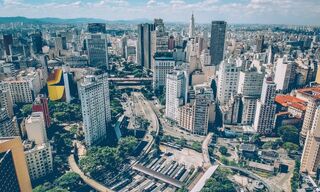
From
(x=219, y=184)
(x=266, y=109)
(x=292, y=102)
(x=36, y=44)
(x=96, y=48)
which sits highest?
(x=36, y=44)

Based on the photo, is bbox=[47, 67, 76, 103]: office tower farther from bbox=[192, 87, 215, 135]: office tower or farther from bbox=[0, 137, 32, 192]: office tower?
bbox=[0, 137, 32, 192]: office tower

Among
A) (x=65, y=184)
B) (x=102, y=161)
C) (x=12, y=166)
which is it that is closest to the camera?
(x=12, y=166)

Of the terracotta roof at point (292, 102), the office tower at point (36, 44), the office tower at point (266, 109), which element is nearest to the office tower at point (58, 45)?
the office tower at point (36, 44)

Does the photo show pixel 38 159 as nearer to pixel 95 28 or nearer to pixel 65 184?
pixel 65 184

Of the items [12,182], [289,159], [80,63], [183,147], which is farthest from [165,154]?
[80,63]

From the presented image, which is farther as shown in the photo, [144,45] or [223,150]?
[144,45]

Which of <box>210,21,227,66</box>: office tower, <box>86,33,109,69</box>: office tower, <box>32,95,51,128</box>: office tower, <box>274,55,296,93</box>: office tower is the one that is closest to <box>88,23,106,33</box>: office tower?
<box>86,33,109,69</box>: office tower

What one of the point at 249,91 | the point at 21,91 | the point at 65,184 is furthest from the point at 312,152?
the point at 21,91

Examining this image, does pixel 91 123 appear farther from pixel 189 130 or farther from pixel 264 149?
pixel 264 149
